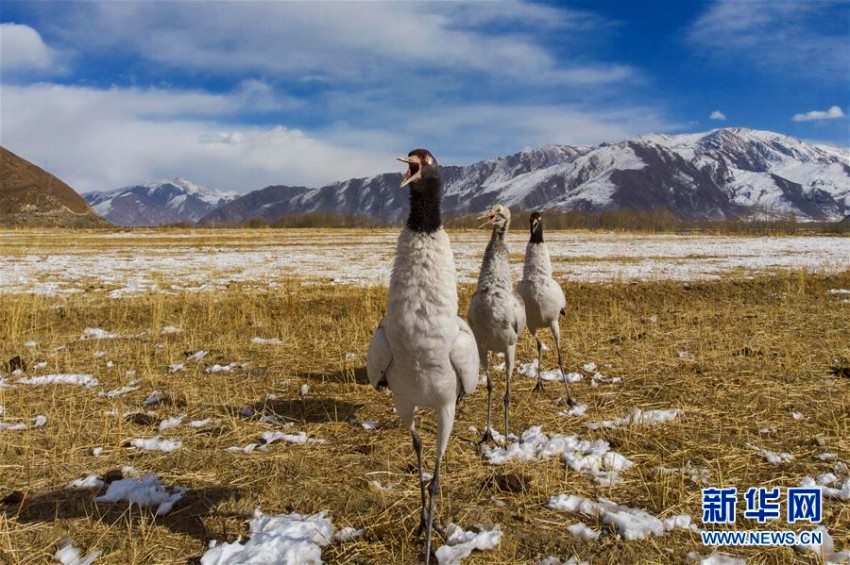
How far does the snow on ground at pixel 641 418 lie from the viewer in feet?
20.7

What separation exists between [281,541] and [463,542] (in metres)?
1.40

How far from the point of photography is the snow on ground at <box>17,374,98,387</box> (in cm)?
773

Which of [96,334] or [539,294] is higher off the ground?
[539,294]

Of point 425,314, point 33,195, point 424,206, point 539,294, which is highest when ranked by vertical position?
point 33,195

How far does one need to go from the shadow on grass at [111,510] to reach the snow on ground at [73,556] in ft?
0.97

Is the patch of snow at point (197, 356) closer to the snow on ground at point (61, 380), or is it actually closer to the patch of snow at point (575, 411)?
the snow on ground at point (61, 380)

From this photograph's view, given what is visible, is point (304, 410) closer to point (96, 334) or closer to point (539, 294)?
point (539, 294)

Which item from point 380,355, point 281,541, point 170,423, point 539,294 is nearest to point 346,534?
point 281,541

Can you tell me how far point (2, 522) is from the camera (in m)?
4.00

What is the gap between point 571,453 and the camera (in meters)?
5.58

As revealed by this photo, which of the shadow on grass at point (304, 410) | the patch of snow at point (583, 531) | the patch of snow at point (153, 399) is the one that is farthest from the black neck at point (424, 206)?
the patch of snow at point (153, 399)

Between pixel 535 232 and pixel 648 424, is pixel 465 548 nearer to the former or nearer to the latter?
pixel 648 424

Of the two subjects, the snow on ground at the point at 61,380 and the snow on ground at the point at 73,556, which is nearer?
the snow on ground at the point at 73,556

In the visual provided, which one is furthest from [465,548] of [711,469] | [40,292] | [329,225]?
[329,225]
